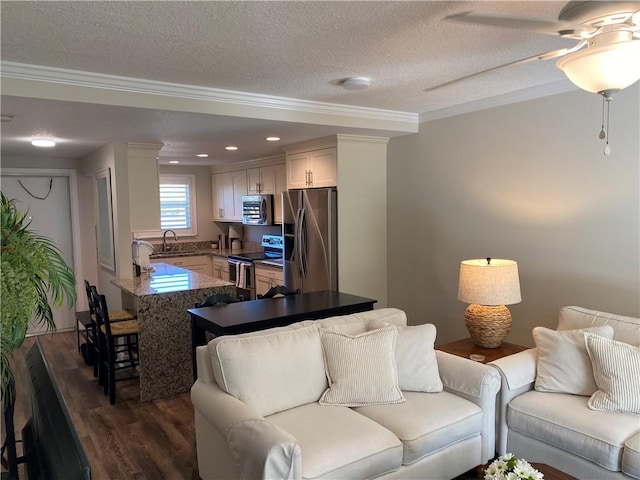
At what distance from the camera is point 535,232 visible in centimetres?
354

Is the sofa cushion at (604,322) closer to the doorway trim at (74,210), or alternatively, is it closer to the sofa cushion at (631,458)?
the sofa cushion at (631,458)

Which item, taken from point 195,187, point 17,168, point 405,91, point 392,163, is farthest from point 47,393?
point 195,187

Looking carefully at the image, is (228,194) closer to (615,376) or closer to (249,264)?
(249,264)

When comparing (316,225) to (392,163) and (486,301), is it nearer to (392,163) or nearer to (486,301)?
(392,163)

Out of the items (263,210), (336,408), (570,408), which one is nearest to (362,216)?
(263,210)

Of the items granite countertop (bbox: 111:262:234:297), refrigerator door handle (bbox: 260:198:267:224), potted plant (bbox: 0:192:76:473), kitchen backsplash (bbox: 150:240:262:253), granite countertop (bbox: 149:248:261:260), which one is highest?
refrigerator door handle (bbox: 260:198:267:224)

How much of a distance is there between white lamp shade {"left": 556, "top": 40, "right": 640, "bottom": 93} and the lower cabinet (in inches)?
170

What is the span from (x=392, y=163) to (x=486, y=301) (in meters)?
2.15

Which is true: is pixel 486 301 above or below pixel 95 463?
above

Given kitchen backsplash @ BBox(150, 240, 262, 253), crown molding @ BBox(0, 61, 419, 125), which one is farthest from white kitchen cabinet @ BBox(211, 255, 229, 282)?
crown molding @ BBox(0, 61, 419, 125)

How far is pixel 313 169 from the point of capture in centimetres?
490

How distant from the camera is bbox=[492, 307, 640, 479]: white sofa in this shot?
7.25 feet

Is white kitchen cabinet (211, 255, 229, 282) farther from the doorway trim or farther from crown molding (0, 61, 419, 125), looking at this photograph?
crown molding (0, 61, 419, 125)

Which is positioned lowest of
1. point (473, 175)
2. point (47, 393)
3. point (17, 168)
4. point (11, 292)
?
point (47, 393)
